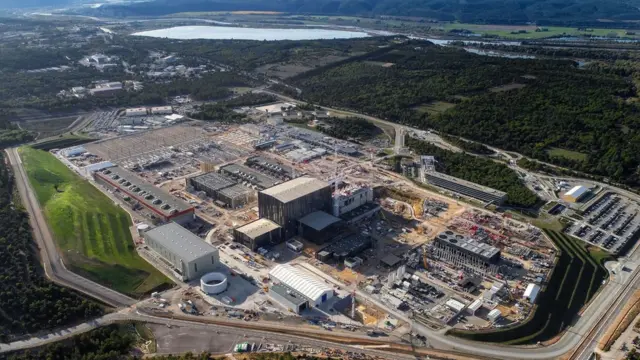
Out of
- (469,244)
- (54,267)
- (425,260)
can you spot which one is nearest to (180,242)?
(54,267)

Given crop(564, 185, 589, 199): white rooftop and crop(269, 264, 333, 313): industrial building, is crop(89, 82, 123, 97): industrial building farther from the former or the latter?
crop(564, 185, 589, 199): white rooftop

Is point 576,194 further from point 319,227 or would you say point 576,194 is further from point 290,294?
point 290,294

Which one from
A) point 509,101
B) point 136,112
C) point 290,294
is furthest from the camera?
point 136,112

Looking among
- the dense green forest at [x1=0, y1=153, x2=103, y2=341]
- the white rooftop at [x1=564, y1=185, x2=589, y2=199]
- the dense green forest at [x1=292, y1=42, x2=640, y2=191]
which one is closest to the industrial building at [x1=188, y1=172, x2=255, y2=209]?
the dense green forest at [x1=0, y1=153, x2=103, y2=341]

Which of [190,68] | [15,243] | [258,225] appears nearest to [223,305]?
[258,225]

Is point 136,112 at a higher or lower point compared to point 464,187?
higher

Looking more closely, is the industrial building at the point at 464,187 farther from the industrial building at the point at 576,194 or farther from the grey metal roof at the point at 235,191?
the grey metal roof at the point at 235,191

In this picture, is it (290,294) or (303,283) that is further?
(303,283)
